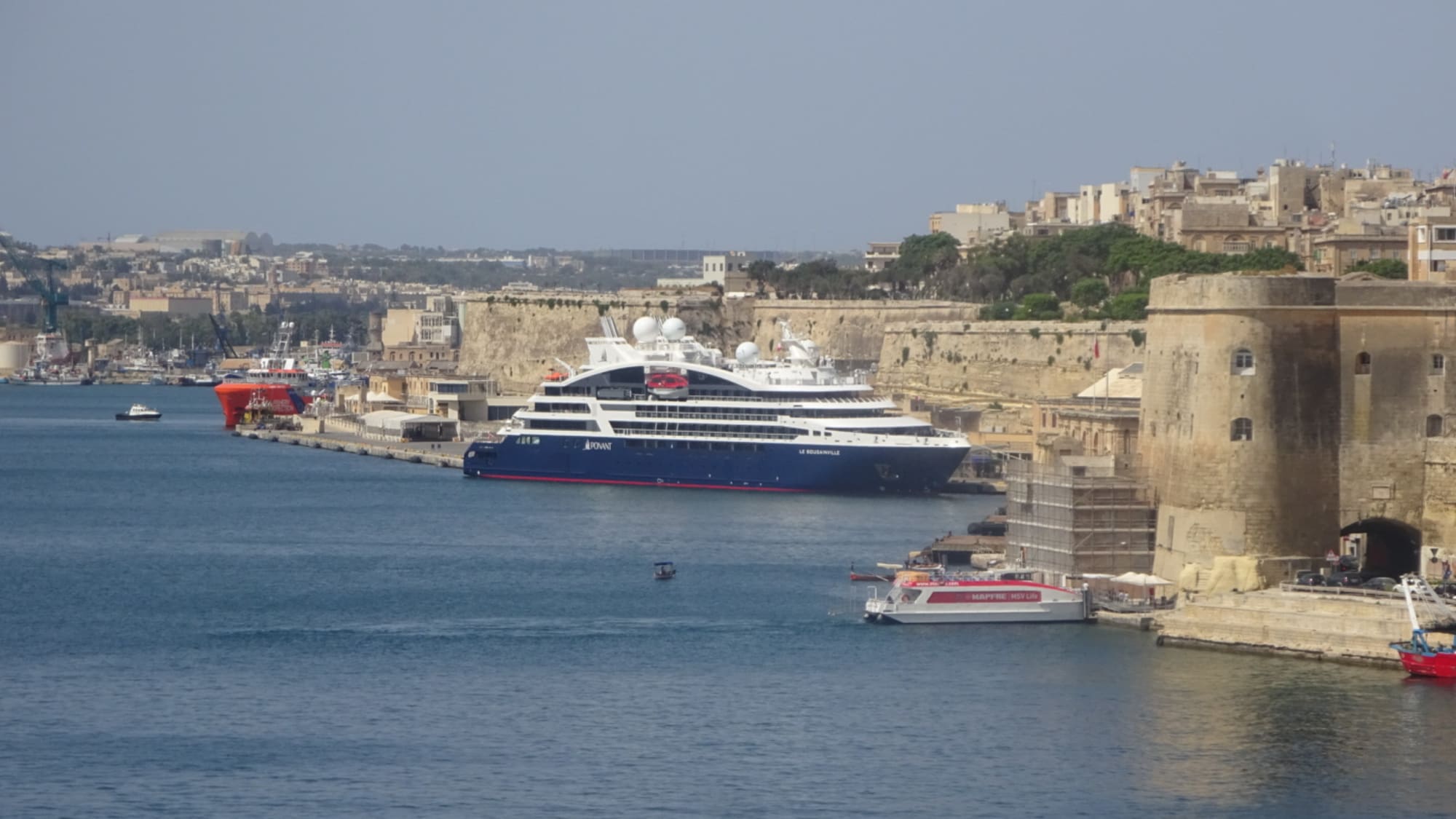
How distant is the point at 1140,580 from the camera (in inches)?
1282

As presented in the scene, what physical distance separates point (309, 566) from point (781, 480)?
16.4m

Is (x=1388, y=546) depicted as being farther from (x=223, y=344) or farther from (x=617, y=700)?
(x=223, y=344)

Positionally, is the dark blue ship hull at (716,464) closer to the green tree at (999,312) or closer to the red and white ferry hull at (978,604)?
the red and white ferry hull at (978,604)

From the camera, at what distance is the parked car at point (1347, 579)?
30.4 metres

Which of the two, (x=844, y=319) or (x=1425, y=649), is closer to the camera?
(x=1425, y=649)

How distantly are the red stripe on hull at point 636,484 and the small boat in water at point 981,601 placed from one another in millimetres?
22236

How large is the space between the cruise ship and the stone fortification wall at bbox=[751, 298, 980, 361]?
78.4ft

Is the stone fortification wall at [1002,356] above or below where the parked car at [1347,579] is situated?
above

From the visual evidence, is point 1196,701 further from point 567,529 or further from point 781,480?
point 781,480

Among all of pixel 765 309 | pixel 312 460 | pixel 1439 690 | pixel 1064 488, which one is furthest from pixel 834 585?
pixel 765 309

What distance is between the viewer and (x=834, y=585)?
37.4m

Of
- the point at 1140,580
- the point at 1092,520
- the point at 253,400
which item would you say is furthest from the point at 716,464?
the point at 253,400

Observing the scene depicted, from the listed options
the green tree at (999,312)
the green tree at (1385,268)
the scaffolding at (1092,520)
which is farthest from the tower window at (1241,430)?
the green tree at (999,312)

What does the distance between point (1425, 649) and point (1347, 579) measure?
3078mm
